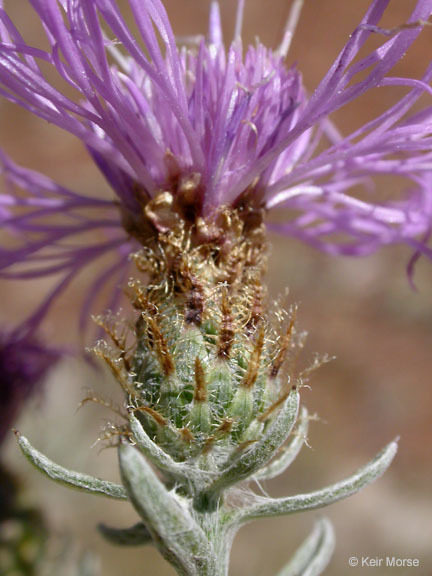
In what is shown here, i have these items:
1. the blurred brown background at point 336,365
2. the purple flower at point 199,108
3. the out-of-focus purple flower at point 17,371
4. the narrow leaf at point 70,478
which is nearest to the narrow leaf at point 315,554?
the narrow leaf at point 70,478

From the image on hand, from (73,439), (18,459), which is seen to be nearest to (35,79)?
(18,459)

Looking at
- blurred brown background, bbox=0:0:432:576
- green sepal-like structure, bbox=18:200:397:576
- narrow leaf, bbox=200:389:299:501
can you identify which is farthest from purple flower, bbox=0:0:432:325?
blurred brown background, bbox=0:0:432:576

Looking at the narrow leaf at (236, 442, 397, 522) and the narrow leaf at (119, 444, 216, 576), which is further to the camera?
the narrow leaf at (236, 442, 397, 522)

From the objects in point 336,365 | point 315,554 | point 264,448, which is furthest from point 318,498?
point 336,365

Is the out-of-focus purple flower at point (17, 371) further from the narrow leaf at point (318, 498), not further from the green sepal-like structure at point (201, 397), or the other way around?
A: the narrow leaf at point (318, 498)

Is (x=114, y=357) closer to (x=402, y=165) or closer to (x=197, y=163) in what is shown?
(x=197, y=163)

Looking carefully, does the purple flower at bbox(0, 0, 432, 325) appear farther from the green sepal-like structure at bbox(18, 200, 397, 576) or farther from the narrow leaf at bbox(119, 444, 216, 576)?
the narrow leaf at bbox(119, 444, 216, 576)

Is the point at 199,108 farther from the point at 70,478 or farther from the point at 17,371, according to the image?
the point at 17,371
